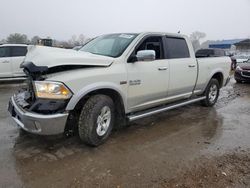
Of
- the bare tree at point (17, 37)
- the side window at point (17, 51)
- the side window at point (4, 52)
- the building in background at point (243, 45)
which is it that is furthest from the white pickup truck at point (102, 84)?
the building in background at point (243, 45)

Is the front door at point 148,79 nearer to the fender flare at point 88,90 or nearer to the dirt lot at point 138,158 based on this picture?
the fender flare at point 88,90

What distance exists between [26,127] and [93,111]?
3.29 ft

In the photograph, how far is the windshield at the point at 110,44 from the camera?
4832 mm

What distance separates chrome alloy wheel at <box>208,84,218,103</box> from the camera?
7375mm

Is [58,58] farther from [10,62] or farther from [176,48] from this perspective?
[10,62]

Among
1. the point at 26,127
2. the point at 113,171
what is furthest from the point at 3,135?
the point at 113,171

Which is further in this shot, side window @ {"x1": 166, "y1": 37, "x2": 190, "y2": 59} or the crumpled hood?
side window @ {"x1": 166, "y1": 37, "x2": 190, "y2": 59}

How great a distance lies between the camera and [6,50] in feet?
36.2

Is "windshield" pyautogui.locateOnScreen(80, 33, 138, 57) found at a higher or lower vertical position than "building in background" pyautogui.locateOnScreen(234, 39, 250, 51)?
lower

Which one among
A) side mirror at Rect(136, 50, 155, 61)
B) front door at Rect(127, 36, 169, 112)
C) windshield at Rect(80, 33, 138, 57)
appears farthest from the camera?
windshield at Rect(80, 33, 138, 57)

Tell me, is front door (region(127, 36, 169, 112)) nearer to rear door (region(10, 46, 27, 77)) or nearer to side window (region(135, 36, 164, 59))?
side window (region(135, 36, 164, 59))

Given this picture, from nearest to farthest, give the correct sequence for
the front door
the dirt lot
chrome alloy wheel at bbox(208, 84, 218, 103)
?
the dirt lot < the front door < chrome alloy wheel at bbox(208, 84, 218, 103)

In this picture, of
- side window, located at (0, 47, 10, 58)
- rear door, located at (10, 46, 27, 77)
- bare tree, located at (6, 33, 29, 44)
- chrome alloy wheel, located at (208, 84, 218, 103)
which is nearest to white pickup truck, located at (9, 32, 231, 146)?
chrome alloy wheel, located at (208, 84, 218, 103)

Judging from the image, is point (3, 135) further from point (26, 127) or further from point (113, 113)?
point (113, 113)
